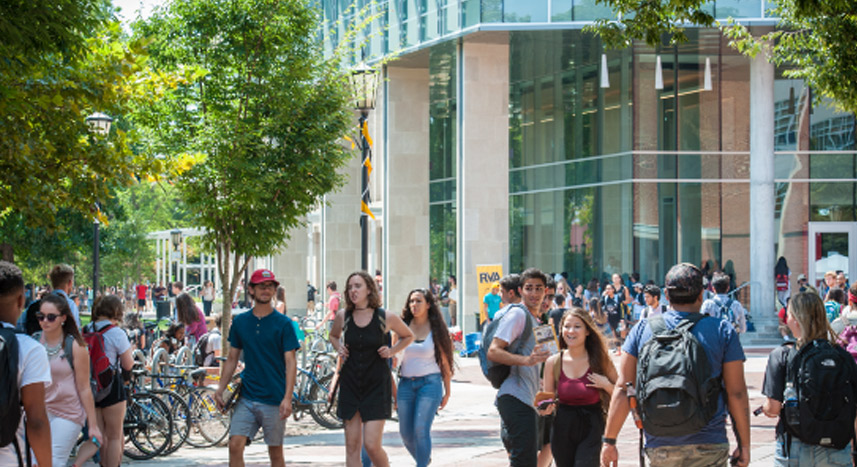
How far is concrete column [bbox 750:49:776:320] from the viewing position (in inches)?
1150

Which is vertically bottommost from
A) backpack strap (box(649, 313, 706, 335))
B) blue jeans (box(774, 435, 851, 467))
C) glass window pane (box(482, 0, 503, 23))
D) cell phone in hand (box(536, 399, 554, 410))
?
blue jeans (box(774, 435, 851, 467))

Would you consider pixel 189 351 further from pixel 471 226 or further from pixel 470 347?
pixel 471 226

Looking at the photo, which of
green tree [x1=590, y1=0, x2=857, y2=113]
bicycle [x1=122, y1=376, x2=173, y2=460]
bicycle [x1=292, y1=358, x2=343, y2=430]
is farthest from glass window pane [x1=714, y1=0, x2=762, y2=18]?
bicycle [x1=122, y1=376, x2=173, y2=460]

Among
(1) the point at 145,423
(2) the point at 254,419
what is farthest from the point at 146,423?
(2) the point at 254,419

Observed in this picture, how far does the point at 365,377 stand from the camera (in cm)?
838

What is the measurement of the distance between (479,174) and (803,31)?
40.9 feet

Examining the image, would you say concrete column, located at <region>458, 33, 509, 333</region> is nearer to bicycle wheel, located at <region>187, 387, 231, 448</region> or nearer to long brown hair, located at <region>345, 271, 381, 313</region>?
bicycle wheel, located at <region>187, 387, 231, 448</region>

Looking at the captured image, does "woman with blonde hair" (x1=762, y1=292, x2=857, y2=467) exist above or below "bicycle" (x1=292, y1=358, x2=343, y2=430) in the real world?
above

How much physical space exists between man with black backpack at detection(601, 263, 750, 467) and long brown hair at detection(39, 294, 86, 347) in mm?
3951

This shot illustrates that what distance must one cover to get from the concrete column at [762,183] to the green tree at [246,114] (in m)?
16.9

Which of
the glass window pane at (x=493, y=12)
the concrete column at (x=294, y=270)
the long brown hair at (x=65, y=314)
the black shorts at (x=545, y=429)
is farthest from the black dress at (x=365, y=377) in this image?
the concrete column at (x=294, y=270)

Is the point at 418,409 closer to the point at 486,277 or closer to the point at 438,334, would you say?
the point at 438,334

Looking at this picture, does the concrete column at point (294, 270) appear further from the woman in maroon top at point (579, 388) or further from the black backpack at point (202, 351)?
the woman in maroon top at point (579, 388)

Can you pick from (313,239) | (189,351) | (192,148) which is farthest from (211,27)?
(313,239)
